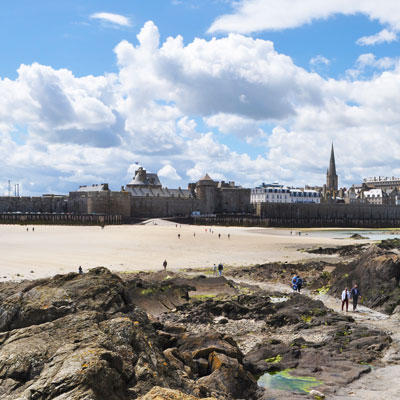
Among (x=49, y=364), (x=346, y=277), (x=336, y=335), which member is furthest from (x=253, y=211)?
(x=49, y=364)

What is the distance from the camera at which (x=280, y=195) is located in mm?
112375

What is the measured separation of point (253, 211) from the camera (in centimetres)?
10050

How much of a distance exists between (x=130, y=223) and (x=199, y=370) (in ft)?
235

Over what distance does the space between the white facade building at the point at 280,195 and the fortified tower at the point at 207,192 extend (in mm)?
18229

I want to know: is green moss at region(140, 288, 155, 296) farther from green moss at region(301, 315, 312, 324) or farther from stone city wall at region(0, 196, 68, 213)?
stone city wall at region(0, 196, 68, 213)

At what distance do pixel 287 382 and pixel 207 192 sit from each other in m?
87.8

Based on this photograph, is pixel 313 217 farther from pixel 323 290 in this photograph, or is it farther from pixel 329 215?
pixel 323 290

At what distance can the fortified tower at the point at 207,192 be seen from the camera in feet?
316

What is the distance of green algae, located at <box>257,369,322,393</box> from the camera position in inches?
341

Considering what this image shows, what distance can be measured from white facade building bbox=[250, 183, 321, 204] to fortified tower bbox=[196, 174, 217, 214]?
18.2m

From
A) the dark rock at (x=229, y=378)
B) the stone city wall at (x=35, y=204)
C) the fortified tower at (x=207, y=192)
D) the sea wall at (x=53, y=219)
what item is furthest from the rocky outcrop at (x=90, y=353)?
the fortified tower at (x=207, y=192)

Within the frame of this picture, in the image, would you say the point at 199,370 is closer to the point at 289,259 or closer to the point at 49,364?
the point at 49,364

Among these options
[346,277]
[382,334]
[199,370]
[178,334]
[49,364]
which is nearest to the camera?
[49,364]

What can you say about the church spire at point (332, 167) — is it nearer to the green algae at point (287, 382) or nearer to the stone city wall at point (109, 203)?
the stone city wall at point (109, 203)
